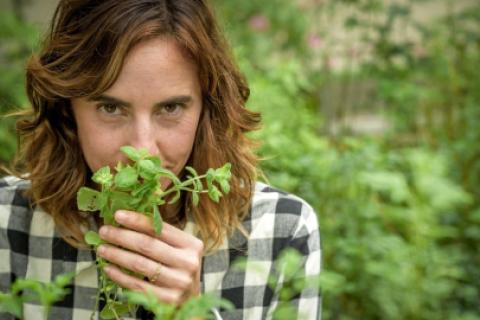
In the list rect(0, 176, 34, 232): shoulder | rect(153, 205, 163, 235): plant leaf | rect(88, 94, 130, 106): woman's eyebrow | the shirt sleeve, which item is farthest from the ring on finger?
rect(0, 176, 34, 232): shoulder

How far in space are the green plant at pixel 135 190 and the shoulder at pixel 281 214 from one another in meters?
0.59

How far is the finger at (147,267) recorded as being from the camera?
1.14m

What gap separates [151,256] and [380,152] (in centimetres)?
234

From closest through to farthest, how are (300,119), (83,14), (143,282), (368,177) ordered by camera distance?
1. (143,282)
2. (83,14)
3. (368,177)
4. (300,119)

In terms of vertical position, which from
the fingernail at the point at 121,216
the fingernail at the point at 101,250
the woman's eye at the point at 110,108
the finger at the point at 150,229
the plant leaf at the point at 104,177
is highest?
the woman's eye at the point at 110,108

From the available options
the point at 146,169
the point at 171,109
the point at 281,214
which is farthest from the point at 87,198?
the point at 281,214

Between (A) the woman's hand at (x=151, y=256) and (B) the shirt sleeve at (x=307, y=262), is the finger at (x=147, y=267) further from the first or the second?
(B) the shirt sleeve at (x=307, y=262)

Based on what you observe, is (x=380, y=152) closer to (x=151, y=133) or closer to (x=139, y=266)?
(x=151, y=133)

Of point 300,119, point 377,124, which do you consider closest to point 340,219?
point 300,119

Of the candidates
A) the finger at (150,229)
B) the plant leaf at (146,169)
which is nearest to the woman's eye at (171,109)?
the finger at (150,229)

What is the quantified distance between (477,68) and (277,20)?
1301 mm

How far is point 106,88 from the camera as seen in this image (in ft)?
4.34

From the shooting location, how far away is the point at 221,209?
5.32 feet

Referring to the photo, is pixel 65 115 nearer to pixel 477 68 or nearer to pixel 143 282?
pixel 143 282
